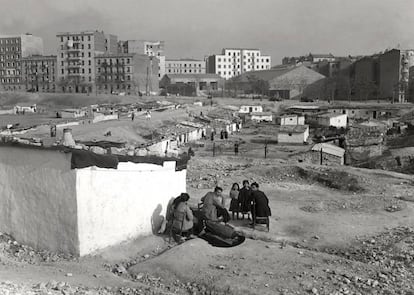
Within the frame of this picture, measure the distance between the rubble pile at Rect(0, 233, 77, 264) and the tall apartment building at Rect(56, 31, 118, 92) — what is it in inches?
4046

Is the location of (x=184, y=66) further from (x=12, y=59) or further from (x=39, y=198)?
(x=39, y=198)

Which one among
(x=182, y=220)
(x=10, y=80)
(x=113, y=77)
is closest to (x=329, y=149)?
(x=182, y=220)

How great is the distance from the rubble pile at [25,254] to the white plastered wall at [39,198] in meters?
0.13

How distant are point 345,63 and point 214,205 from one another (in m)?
115

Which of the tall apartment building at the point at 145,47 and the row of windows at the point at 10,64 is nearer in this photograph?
the row of windows at the point at 10,64

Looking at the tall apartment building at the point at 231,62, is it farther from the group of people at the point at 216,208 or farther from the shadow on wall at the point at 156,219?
the shadow on wall at the point at 156,219

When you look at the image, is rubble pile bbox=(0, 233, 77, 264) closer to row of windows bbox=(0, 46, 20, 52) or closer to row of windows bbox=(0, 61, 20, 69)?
row of windows bbox=(0, 61, 20, 69)

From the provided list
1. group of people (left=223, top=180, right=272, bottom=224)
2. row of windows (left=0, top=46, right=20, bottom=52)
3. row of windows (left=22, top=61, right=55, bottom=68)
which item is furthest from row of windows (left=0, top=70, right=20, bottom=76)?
group of people (left=223, top=180, right=272, bottom=224)

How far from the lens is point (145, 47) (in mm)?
133500

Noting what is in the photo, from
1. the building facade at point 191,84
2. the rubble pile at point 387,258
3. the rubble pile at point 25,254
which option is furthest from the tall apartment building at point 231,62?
the rubble pile at point 25,254

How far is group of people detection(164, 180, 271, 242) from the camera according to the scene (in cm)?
1129

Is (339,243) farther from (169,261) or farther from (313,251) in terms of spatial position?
(169,261)

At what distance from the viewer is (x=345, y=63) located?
120 meters

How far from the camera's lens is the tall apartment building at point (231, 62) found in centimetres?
15475
